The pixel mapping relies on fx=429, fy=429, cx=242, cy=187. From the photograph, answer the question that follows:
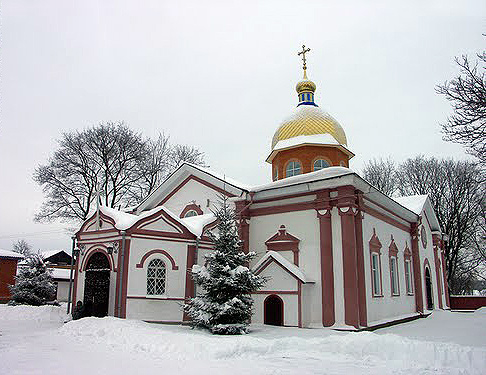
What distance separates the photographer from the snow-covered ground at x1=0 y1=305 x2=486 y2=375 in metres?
7.23

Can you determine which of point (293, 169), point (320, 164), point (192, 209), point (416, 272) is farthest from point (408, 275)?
point (192, 209)

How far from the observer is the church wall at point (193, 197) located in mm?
17453

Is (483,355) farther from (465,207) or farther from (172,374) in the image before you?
(465,207)

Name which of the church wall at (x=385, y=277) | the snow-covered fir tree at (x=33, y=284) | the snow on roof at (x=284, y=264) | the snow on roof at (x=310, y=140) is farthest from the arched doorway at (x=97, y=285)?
the snow on roof at (x=310, y=140)

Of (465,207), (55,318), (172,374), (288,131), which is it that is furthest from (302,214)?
(465,207)

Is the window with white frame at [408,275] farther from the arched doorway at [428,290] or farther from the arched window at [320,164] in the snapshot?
the arched window at [320,164]

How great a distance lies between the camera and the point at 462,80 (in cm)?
966

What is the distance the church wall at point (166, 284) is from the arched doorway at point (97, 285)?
951 millimetres

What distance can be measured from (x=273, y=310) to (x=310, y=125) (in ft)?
28.6

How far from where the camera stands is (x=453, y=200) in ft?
98.6

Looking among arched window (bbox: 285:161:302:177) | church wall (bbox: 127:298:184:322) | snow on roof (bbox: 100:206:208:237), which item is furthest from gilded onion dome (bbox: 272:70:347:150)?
church wall (bbox: 127:298:184:322)

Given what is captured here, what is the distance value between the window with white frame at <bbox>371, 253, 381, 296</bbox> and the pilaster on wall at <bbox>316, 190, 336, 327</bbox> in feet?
8.44

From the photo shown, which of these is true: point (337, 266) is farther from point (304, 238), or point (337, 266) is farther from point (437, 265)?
point (437, 265)

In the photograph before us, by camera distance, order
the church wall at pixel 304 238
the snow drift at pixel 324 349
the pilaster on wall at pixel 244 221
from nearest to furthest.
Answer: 1. the snow drift at pixel 324 349
2. the church wall at pixel 304 238
3. the pilaster on wall at pixel 244 221
